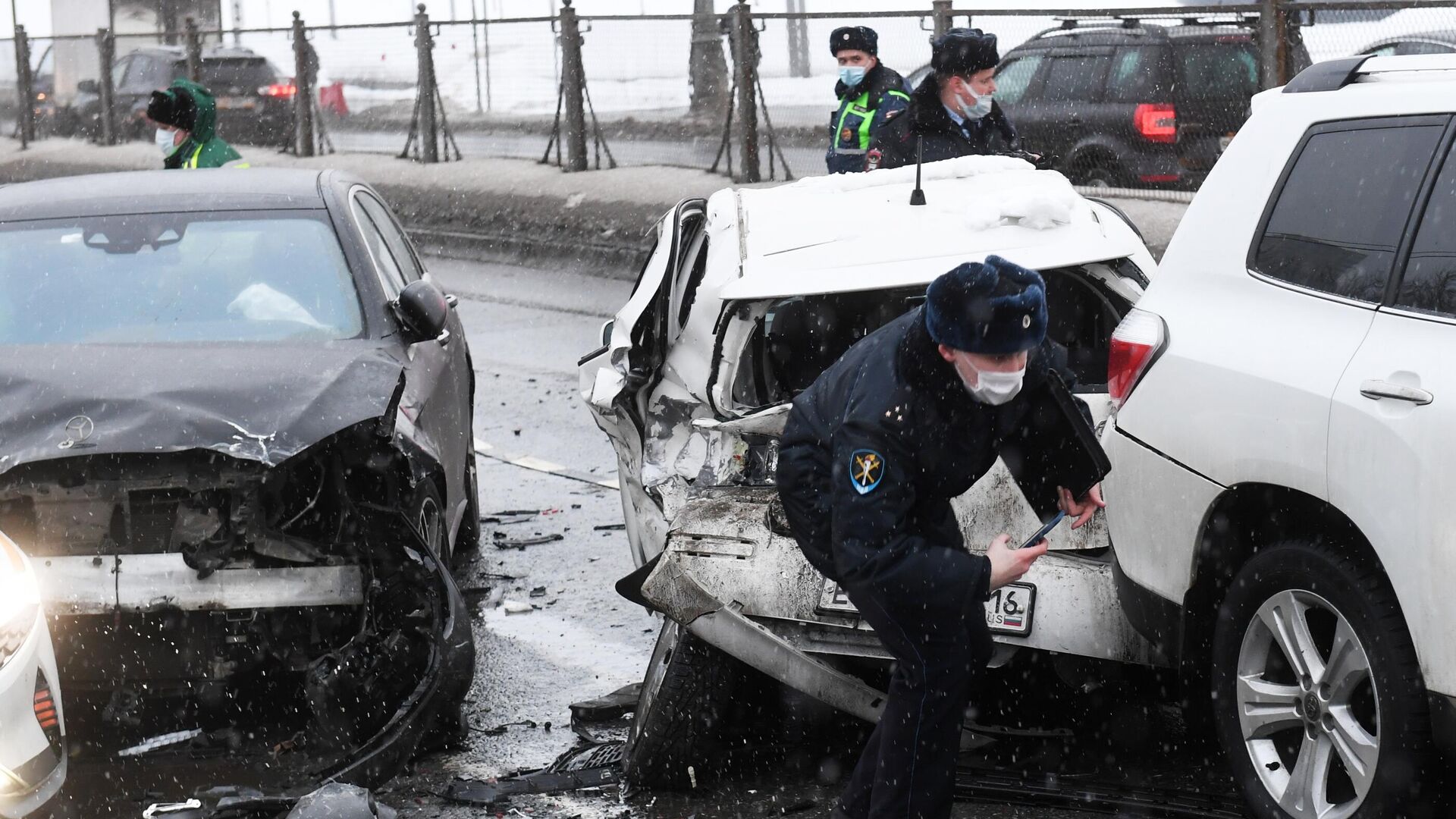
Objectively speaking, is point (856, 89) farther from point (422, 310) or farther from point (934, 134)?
point (422, 310)

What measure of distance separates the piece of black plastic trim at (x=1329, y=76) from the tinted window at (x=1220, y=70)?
8.85 metres

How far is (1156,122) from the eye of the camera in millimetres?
13758

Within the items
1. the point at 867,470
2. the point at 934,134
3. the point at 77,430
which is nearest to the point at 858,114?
the point at 934,134

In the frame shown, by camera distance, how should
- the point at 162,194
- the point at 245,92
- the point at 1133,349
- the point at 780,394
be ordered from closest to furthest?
the point at 1133,349, the point at 780,394, the point at 162,194, the point at 245,92

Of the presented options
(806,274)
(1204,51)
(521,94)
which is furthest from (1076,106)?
(806,274)

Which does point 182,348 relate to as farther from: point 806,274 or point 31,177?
point 31,177

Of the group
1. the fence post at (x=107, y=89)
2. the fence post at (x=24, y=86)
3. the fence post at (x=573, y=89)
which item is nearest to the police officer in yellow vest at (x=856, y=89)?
the fence post at (x=573, y=89)

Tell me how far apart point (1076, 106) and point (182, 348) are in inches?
412

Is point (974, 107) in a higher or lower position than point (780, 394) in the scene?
higher

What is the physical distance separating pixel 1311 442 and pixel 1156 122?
34.7 feet

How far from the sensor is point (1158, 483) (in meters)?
4.21

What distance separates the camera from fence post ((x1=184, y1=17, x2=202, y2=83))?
2745 cm

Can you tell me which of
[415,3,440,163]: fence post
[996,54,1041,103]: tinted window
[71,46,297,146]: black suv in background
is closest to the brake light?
[996,54,1041,103]: tinted window

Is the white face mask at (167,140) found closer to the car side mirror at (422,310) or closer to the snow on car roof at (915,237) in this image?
the car side mirror at (422,310)
